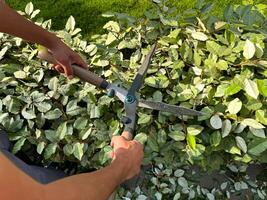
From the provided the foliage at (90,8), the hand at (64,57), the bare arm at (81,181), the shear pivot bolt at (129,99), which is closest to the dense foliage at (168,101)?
the hand at (64,57)

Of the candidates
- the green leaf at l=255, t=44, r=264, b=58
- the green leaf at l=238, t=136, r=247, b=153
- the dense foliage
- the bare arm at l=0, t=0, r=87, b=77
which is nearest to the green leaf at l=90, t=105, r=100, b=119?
the dense foliage

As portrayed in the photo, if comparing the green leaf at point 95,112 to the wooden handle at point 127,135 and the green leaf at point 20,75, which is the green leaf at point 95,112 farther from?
the wooden handle at point 127,135

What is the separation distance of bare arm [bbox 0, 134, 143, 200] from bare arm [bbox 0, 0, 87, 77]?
559mm

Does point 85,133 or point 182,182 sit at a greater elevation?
point 85,133

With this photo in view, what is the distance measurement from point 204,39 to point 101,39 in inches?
22.9

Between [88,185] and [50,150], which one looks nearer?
[88,185]

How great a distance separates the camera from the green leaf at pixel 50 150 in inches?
91.6

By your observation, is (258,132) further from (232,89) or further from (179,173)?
(179,173)

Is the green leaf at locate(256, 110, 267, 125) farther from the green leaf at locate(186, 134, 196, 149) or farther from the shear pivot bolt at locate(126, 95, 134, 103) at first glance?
the shear pivot bolt at locate(126, 95, 134, 103)

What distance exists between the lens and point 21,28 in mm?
1850

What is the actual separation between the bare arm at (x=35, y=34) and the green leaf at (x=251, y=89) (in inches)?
25.1

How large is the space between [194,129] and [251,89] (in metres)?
0.28

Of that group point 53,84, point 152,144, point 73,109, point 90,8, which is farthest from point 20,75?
point 90,8

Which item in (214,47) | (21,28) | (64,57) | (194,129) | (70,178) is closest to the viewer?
(70,178)
